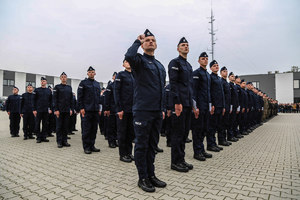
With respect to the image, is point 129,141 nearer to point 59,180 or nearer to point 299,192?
point 59,180

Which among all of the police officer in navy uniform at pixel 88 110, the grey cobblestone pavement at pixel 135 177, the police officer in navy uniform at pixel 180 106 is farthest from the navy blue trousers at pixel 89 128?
the police officer in navy uniform at pixel 180 106

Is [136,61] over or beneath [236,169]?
over

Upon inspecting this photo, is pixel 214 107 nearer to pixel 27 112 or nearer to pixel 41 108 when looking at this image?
pixel 41 108

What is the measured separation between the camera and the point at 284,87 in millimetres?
41094

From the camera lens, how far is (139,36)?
327cm

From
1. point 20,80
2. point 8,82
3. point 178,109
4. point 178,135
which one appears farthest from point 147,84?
point 20,80

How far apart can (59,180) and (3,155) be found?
2.97m

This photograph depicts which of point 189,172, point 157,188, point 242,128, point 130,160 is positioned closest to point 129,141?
point 130,160

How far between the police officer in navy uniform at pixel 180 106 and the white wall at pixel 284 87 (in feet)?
145

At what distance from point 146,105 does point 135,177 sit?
1342mm

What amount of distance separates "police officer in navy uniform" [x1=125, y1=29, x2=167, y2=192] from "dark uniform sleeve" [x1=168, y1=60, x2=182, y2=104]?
645 mm

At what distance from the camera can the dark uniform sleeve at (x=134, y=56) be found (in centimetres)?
310

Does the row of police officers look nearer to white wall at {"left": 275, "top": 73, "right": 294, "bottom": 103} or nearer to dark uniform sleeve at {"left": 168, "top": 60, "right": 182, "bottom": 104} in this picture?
dark uniform sleeve at {"left": 168, "top": 60, "right": 182, "bottom": 104}

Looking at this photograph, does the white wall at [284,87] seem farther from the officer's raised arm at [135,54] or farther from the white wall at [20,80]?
the white wall at [20,80]
